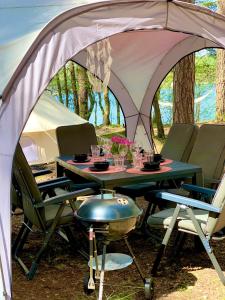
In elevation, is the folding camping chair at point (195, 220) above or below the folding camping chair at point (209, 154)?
below

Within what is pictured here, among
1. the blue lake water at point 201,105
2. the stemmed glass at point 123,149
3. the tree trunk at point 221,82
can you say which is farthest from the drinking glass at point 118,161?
the blue lake water at point 201,105

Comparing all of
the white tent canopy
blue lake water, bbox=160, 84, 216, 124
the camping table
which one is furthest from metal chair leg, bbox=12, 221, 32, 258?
blue lake water, bbox=160, 84, 216, 124

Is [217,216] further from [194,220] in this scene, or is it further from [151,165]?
[151,165]

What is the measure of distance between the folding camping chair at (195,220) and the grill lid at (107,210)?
0.79m

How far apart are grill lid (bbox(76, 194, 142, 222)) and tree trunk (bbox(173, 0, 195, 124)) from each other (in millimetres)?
4953

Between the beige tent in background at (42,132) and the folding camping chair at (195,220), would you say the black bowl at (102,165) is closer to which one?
the folding camping chair at (195,220)

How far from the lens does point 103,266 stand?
8.98 feet

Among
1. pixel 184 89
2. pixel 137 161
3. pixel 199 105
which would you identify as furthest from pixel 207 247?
pixel 199 105

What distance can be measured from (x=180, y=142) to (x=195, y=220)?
7.34 feet

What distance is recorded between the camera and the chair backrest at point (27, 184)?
349 cm

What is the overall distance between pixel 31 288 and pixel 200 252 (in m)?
1.55

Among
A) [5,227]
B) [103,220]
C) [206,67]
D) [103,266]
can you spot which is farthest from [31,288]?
[206,67]

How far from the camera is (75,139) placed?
19.4 ft

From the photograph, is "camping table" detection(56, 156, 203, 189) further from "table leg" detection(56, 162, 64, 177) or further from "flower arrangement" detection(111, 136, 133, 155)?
"table leg" detection(56, 162, 64, 177)
